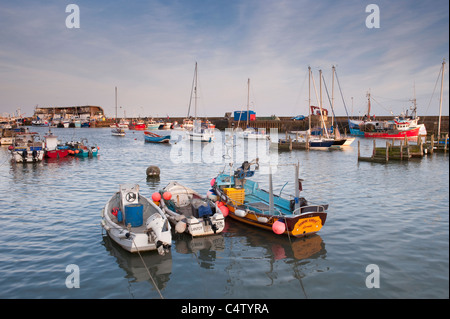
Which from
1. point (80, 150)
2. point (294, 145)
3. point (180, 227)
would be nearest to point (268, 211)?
point (180, 227)

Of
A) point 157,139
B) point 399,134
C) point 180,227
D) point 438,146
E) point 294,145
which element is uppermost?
point 399,134

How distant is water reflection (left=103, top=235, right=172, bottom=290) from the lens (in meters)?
11.8

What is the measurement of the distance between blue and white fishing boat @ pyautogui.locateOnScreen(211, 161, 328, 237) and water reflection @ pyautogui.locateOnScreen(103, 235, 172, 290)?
511cm

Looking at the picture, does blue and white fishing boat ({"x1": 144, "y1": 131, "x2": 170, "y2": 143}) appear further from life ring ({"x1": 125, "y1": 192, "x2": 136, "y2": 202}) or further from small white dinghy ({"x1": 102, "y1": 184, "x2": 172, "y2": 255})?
life ring ({"x1": 125, "y1": 192, "x2": 136, "y2": 202})

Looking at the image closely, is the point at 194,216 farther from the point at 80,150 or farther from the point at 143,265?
the point at 80,150

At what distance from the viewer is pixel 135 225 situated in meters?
15.1

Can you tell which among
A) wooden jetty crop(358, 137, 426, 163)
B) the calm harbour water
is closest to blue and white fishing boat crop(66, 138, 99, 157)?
the calm harbour water

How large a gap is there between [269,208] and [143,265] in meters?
7.14

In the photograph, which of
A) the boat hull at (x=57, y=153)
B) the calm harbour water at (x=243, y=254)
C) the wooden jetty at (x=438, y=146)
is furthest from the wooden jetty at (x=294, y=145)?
the boat hull at (x=57, y=153)

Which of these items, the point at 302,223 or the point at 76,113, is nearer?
the point at 302,223
